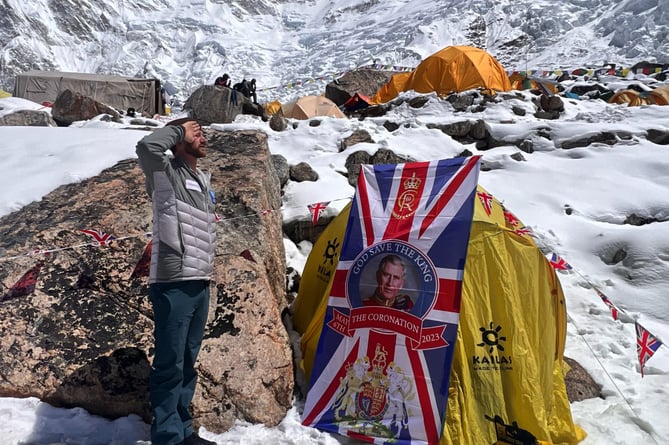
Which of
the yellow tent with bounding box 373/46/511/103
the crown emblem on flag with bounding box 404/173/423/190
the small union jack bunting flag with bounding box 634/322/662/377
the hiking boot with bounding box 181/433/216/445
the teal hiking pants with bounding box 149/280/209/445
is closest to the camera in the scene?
the teal hiking pants with bounding box 149/280/209/445

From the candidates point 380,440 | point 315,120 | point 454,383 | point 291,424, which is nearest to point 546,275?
point 454,383

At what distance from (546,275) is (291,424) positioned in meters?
2.27

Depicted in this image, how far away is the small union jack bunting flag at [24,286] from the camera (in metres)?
3.33

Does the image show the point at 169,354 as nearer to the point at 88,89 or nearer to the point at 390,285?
the point at 390,285

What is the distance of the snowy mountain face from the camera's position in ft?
153

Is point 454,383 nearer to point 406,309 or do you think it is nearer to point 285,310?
point 406,309

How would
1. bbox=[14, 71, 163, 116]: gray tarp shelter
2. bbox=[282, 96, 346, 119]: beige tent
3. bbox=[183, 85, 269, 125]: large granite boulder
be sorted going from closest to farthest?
bbox=[183, 85, 269, 125]: large granite boulder → bbox=[282, 96, 346, 119]: beige tent → bbox=[14, 71, 163, 116]: gray tarp shelter

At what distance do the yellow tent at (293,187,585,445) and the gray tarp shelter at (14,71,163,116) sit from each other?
1561 cm

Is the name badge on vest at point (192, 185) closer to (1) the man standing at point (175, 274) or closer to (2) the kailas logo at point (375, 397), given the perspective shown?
(1) the man standing at point (175, 274)

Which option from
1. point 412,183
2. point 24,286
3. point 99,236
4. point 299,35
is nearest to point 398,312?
point 412,183

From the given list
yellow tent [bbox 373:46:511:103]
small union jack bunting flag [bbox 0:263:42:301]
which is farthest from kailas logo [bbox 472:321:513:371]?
yellow tent [bbox 373:46:511:103]

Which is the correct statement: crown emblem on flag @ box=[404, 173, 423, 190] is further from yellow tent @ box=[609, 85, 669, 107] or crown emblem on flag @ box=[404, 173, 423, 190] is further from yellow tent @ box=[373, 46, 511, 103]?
yellow tent @ box=[609, 85, 669, 107]

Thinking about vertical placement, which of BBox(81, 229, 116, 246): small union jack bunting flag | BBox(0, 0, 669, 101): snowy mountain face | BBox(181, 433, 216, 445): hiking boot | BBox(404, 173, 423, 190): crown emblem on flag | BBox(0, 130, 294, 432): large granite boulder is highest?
BBox(0, 0, 669, 101): snowy mountain face

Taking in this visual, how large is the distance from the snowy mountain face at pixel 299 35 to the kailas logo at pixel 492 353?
26.6 meters
